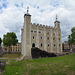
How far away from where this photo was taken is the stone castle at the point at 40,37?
35375 mm

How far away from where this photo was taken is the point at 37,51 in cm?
3544

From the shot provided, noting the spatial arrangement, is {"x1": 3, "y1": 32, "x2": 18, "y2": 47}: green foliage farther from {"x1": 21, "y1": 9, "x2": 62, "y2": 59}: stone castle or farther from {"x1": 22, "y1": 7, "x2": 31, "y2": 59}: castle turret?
{"x1": 22, "y1": 7, "x2": 31, "y2": 59}: castle turret

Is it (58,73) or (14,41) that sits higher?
(14,41)

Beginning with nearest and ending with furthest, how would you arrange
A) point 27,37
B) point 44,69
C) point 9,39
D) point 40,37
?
1. point 44,69
2. point 27,37
3. point 40,37
4. point 9,39

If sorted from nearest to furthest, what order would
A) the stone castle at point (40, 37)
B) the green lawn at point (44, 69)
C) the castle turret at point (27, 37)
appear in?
the green lawn at point (44, 69) < the castle turret at point (27, 37) < the stone castle at point (40, 37)

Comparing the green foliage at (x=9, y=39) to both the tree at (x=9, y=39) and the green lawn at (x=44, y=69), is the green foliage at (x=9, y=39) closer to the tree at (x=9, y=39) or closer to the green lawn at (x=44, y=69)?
the tree at (x=9, y=39)

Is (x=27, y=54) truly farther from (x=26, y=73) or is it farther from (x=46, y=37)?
(x=26, y=73)

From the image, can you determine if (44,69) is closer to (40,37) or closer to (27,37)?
(27,37)

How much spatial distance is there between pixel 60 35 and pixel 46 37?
31.0ft

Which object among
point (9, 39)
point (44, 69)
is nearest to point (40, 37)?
point (9, 39)

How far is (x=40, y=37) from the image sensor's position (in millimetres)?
40594

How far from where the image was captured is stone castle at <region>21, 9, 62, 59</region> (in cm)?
3538

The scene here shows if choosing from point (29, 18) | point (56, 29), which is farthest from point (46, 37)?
point (29, 18)

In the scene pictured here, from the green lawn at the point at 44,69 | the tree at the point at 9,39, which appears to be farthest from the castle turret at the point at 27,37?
the tree at the point at 9,39
